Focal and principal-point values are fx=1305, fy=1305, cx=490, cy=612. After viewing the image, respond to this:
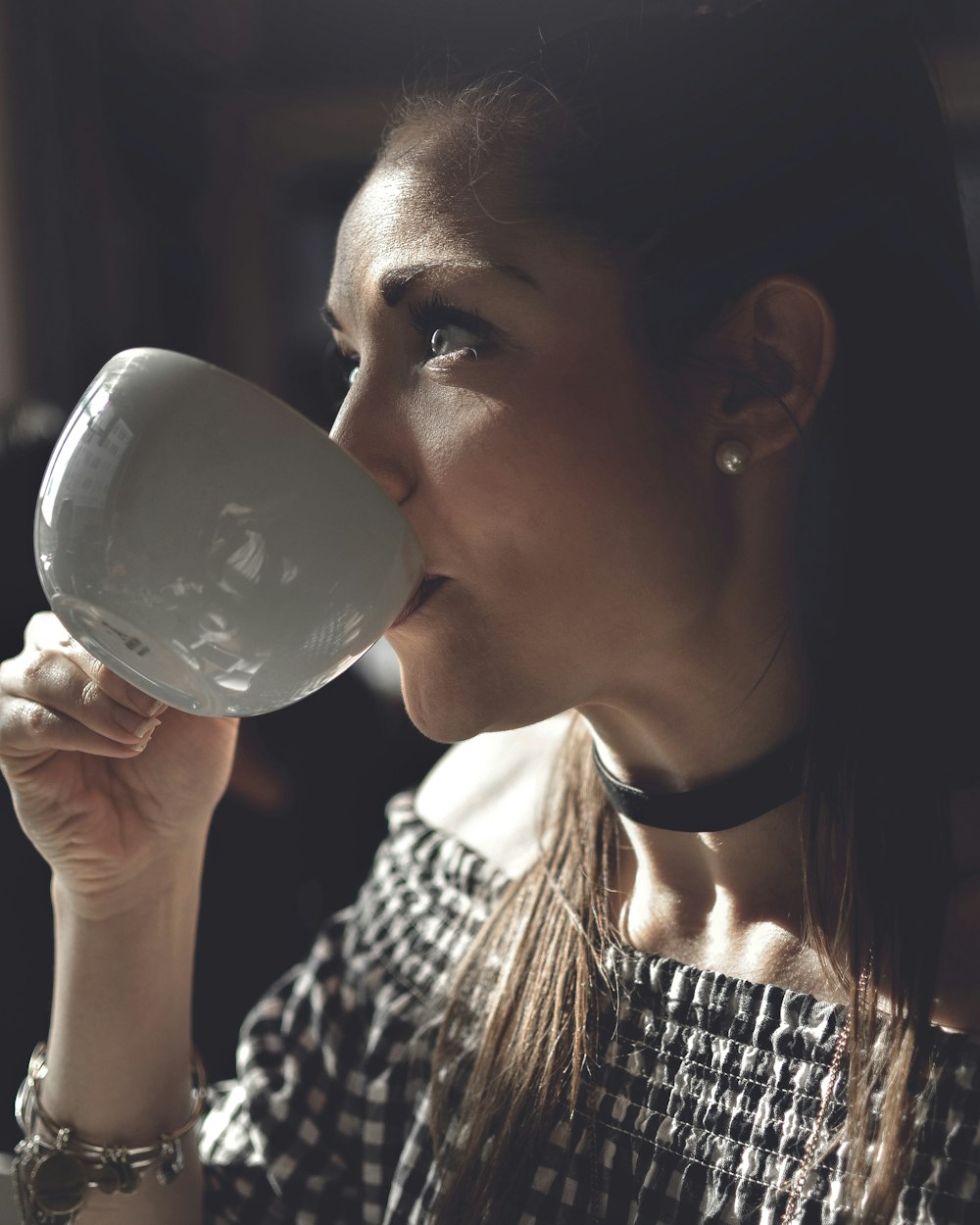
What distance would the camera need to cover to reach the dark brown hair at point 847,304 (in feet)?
2.55

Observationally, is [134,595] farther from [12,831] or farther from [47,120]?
[47,120]

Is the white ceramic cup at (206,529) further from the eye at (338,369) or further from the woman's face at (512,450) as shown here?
the eye at (338,369)

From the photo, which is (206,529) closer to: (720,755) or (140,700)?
(140,700)

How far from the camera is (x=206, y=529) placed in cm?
61

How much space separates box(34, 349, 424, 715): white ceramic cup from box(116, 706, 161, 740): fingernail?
179mm

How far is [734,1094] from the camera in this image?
33.2 inches

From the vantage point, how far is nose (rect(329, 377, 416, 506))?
30.4 inches

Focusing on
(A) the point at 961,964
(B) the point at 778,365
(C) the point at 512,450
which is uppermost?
(B) the point at 778,365

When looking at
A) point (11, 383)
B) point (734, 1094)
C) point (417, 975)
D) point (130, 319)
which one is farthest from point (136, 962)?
point (130, 319)

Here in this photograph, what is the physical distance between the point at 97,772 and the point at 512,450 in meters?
0.46

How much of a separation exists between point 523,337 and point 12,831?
999 millimetres

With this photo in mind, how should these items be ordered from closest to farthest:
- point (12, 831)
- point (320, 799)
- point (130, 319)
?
point (12, 831) < point (320, 799) < point (130, 319)

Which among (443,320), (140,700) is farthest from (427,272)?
(140,700)

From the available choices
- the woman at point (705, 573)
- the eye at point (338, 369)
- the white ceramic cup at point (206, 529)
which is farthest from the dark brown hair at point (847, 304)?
the white ceramic cup at point (206, 529)
